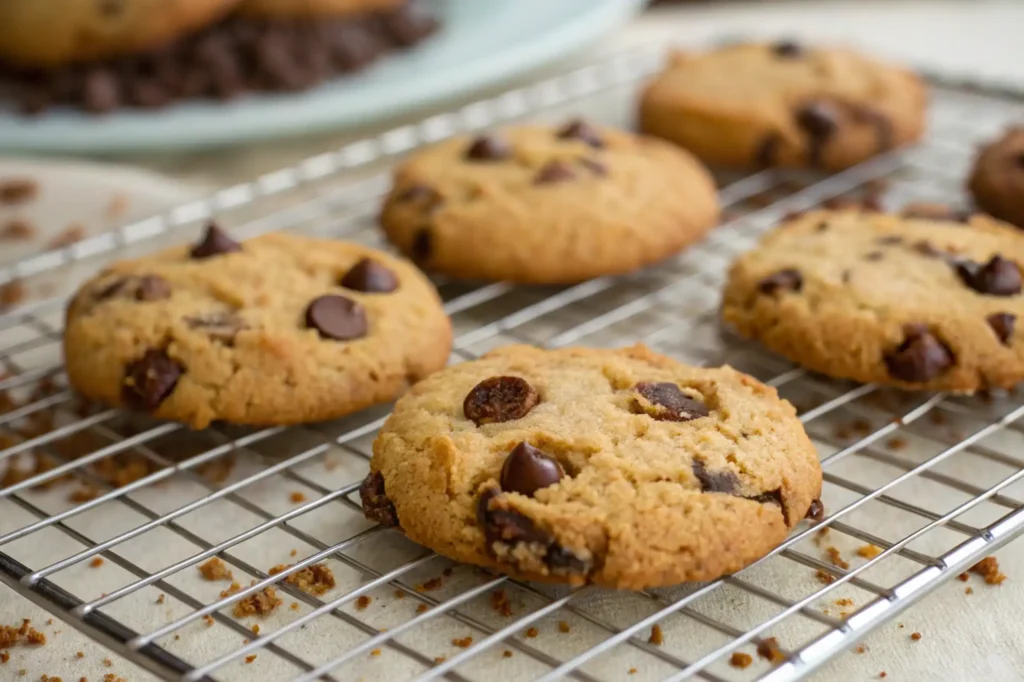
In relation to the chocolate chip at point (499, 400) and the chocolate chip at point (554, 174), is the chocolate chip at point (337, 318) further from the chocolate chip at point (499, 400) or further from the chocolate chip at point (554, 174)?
the chocolate chip at point (554, 174)

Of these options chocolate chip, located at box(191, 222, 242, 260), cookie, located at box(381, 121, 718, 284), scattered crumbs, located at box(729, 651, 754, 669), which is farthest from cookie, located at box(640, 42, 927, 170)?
scattered crumbs, located at box(729, 651, 754, 669)

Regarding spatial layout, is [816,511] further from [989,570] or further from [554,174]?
[554,174]

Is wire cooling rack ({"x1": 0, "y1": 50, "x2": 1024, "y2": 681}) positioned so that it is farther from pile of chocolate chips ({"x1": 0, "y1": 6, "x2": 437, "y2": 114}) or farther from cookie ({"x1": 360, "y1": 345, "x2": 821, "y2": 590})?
pile of chocolate chips ({"x1": 0, "y1": 6, "x2": 437, "y2": 114})

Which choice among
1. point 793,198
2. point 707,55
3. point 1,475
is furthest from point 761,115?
point 1,475

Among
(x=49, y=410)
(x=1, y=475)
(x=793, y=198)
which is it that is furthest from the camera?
(x=793, y=198)

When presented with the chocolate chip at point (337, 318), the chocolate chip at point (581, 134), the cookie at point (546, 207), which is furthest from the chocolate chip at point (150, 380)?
the chocolate chip at point (581, 134)

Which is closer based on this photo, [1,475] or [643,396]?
[643,396]

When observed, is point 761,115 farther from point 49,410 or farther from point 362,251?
point 49,410
